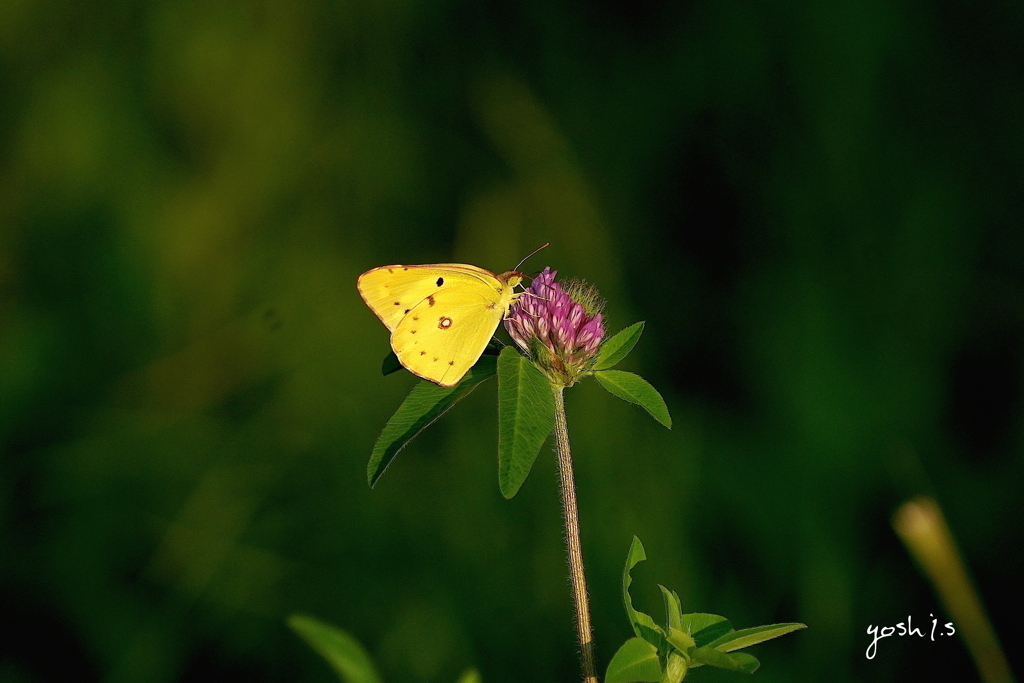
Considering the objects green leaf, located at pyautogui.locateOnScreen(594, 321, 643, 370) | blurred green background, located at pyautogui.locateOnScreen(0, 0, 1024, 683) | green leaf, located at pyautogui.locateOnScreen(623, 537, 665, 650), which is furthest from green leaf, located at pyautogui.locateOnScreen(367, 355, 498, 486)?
blurred green background, located at pyautogui.locateOnScreen(0, 0, 1024, 683)

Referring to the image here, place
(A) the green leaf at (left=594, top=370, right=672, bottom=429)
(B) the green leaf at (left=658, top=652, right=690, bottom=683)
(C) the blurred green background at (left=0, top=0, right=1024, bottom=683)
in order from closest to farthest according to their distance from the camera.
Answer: (B) the green leaf at (left=658, top=652, right=690, bottom=683), (A) the green leaf at (left=594, top=370, right=672, bottom=429), (C) the blurred green background at (left=0, top=0, right=1024, bottom=683)

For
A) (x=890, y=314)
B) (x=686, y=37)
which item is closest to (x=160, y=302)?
(x=686, y=37)

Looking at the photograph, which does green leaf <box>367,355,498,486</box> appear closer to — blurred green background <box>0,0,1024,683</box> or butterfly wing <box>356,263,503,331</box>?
butterfly wing <box>356,263,503,331</box>

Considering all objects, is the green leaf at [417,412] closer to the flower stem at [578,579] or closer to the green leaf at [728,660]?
the flower stem at [578,579]

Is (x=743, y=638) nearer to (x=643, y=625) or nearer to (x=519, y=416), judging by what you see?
(x=643, y=625)

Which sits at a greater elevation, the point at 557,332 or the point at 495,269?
the point at 495,269

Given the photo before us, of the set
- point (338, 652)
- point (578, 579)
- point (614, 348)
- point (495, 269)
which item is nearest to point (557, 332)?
point (614, 348)
